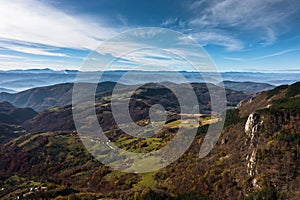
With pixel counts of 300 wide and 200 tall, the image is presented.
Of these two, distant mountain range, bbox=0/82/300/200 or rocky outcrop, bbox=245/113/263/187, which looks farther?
rocky outcrop, bbox=245/113/263/187

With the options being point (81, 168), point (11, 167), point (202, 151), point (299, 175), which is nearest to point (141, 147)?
point (202, 151)

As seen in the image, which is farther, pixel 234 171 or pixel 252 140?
pixel 252 140

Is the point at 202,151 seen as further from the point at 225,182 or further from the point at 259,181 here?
the point at 259,181

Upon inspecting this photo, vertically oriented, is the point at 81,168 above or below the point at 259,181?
below

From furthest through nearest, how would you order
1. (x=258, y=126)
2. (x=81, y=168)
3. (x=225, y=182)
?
(x=81, y=168) < (x=258, y=126) < (x=225, y=182)

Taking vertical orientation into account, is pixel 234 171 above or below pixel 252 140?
below

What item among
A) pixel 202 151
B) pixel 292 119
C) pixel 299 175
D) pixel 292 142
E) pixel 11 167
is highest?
pixel 292 119

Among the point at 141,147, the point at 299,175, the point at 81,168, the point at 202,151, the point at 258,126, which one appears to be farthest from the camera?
the point at 81,168

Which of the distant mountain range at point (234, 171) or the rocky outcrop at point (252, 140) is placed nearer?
the distant mountain range at point (234, 171)

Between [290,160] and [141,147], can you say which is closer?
[290,160]

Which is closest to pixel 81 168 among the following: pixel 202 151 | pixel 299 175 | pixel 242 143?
pixel 202 151
